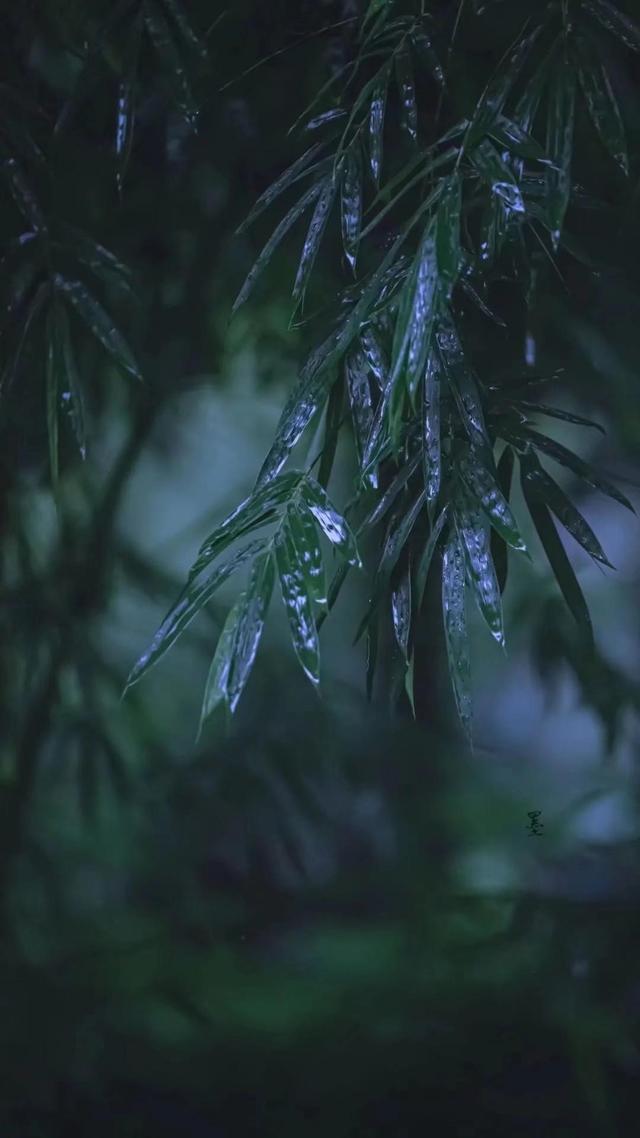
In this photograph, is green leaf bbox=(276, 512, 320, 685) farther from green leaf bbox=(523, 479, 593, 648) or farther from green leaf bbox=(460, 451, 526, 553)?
green leaf bbox=(523, 479, 593, 648)

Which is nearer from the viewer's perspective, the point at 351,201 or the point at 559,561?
the point at 351,201

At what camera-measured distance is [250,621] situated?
4.17 ft

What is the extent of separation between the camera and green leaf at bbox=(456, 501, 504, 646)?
4.55 ft

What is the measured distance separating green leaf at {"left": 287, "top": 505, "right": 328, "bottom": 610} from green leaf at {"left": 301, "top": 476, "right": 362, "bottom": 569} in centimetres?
1

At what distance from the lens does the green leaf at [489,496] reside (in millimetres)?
1386

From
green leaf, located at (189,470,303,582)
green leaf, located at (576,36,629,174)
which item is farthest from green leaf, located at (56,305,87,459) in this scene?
green leaf, located at (576,36,629,174)

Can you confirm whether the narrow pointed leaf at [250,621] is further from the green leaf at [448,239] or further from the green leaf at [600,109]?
the green leaf at [600,109]

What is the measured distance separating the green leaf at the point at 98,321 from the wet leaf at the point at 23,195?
9 centimetres

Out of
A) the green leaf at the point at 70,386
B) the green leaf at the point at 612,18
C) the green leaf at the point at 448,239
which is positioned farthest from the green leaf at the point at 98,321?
the green leaf at the point at 612,18

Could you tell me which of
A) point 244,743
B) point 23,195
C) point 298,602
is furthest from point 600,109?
point 244,743

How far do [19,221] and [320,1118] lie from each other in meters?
1.50

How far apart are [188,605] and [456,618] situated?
1.19ft

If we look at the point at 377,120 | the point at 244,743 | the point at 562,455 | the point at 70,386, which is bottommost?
the point at 244,743

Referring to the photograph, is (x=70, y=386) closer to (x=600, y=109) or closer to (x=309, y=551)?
(x=309, y=551)
